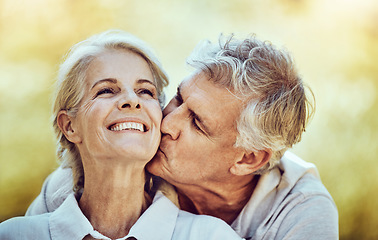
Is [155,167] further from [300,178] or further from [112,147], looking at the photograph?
[300,178]

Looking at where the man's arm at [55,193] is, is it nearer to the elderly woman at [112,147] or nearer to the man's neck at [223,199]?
the elderly woman at [112,147]

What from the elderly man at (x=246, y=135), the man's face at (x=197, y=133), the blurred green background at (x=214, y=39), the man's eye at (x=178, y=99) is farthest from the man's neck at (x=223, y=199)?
the blurred green background at (x=214, y=39)

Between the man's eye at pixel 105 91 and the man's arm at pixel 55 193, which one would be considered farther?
the man's arm at pixel 55 193

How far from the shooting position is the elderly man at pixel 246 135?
2.01 meters

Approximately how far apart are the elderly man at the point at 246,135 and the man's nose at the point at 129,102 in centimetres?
22

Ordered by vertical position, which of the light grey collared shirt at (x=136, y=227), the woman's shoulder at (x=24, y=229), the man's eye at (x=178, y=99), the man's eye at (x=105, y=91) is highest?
the man's eye at (x=105, y=91)

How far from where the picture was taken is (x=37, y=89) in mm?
3943

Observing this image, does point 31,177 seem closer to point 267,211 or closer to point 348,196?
point 267,211

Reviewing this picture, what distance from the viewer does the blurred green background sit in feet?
12.5

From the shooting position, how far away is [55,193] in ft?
7.39

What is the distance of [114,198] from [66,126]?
1.25 feet

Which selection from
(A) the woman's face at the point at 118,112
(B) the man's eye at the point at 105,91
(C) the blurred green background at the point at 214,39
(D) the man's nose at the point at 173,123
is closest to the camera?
(A) the woman's face at the point at 118,112

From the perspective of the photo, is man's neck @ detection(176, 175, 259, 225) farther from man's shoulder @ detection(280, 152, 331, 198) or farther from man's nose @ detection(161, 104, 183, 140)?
man's nose @ detection(161, 104, 183, 140)

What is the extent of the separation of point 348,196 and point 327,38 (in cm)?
144
